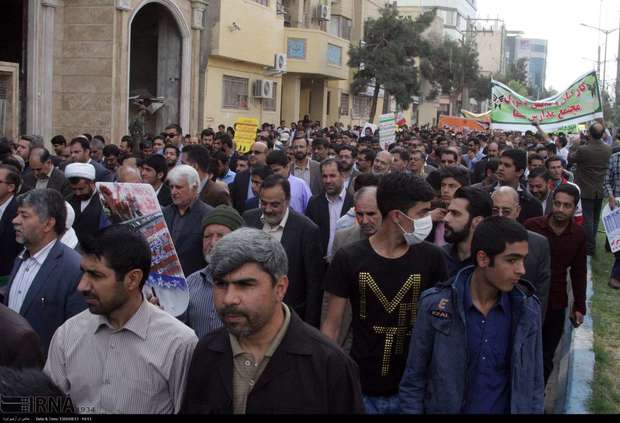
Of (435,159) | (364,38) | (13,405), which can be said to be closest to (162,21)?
(435,159)

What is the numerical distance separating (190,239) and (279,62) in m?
27.0

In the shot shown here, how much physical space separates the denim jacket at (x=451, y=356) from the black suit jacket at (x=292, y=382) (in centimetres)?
101

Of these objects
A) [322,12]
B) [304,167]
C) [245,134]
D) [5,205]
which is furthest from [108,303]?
[322,12]

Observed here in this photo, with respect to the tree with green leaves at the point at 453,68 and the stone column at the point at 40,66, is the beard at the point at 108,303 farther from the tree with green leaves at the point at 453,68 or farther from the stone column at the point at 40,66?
the tree with green leaves at the point at 453,68

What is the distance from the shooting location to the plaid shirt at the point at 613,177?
41.7ft

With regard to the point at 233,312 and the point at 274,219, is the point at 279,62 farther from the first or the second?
the point at 233,312

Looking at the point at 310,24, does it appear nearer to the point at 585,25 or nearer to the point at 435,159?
the point at 585,25

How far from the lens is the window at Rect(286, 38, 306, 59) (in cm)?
3600

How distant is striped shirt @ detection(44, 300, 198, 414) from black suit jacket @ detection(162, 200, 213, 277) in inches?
98.5

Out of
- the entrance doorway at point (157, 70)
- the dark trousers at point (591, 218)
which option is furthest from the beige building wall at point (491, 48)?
the dark trousers at point (591, 218)

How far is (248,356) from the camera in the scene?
3.16 metres

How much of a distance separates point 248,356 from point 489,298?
1.46m

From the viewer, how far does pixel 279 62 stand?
3269cm

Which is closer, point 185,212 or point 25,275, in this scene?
point 25,275
